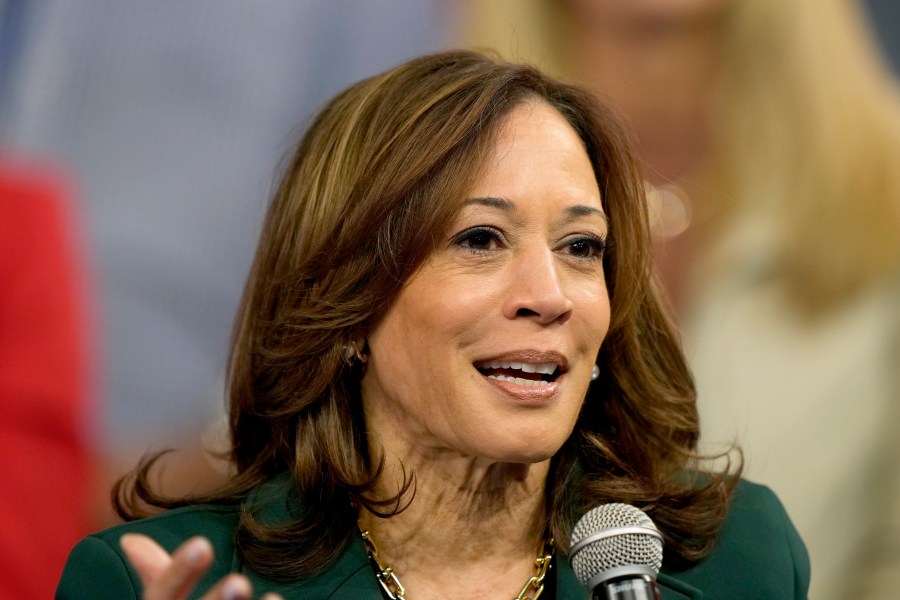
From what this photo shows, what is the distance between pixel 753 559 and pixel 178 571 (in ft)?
3.91

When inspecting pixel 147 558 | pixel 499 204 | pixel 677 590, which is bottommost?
pixel 677 590

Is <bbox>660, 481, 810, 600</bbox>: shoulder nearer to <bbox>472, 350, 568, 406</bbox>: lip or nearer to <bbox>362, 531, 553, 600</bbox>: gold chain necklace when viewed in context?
<bbox>362, 531, 553, 600</bbox>: gold chain necklace

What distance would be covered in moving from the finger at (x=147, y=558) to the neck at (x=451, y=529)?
2.12 feet

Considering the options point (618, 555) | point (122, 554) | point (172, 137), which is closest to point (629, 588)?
point (618, 555)

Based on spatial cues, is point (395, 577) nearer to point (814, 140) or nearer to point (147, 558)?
point (147, 558)

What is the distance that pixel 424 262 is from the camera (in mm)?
1984

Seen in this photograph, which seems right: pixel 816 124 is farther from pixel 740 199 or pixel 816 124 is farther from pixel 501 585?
pixel 501 585

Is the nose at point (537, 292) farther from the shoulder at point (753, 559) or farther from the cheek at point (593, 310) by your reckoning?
the shoulder at point (753, 559)

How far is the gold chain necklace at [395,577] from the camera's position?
2039mm

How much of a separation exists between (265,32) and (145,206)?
55cm

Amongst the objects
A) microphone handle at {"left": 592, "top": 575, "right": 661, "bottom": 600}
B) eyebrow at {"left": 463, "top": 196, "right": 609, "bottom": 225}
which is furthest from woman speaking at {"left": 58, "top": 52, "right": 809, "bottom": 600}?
microphone handle at {"left": 592, "top": 575, "right": 661, "bottom": 600}

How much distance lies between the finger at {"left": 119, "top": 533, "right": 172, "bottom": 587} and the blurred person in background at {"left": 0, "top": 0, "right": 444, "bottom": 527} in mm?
1262

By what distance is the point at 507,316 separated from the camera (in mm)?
1897

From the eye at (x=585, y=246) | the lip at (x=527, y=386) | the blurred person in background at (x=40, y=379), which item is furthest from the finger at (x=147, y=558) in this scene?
the blurred person in background at (x=40, y=379)
